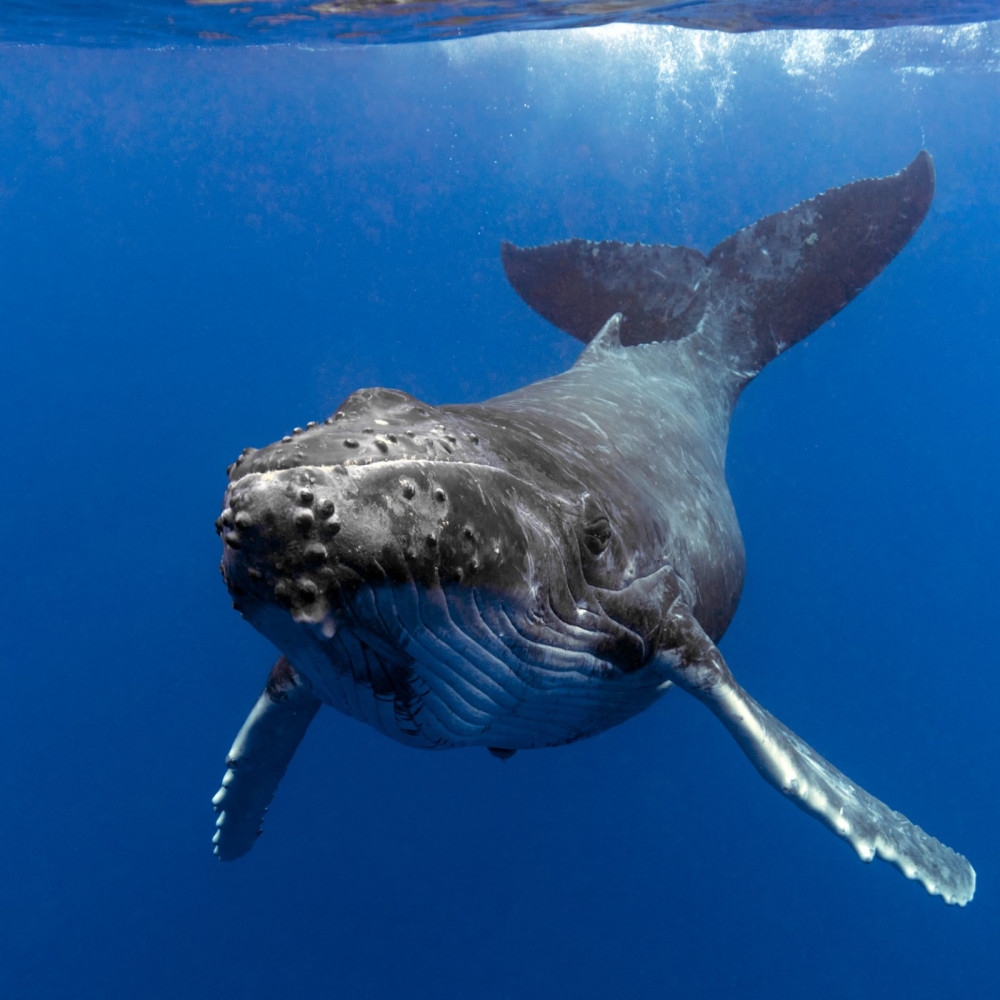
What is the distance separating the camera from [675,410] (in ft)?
26.1

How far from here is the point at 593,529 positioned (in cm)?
414

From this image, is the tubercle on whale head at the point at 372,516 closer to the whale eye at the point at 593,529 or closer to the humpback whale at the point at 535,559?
the humpback whale at the point at 535,559

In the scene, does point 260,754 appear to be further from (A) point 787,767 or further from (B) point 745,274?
(B) point 745,274

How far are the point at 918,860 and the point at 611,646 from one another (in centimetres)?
263

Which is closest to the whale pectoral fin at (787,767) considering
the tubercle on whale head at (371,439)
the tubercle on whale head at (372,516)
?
the tubercle on whale head at (372,516)

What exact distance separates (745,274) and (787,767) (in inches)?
290

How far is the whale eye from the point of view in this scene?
4113 millimetres

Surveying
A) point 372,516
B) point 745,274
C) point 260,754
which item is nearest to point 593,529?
point 372,516

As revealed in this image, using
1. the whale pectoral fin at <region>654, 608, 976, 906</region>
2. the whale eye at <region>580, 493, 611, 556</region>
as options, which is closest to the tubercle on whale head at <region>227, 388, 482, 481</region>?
the whale eye at <region>580, 493, 611, 556</region>

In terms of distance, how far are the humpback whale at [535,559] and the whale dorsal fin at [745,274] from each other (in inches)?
1.6

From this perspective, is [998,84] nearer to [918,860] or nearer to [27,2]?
[27,2]

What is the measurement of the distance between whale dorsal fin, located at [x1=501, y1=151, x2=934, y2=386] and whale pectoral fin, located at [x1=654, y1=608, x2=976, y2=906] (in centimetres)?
591

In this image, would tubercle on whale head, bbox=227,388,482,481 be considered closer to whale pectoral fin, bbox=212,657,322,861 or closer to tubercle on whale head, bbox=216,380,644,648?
tubercle on whale head, bbox=216,380,644,648

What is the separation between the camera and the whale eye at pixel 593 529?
4.11 m
